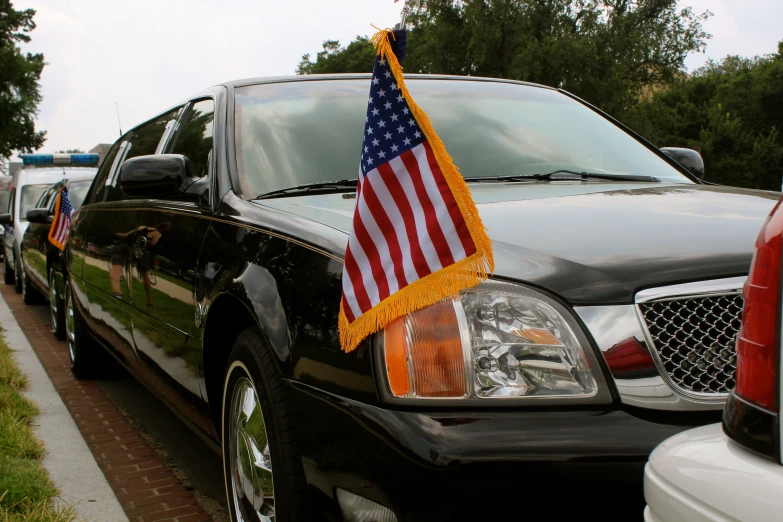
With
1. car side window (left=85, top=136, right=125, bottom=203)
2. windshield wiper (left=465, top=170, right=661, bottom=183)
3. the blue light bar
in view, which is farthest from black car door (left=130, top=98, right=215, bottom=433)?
the blue light bar

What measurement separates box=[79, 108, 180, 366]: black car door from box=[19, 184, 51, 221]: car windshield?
30.4ft

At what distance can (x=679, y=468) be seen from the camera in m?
1.59

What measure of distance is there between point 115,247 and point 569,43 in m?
42.6

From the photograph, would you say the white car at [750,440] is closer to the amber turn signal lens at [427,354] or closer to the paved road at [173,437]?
the amber turn signal lens at [427,354]

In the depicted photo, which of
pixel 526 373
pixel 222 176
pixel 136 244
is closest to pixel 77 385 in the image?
pixel 136 244

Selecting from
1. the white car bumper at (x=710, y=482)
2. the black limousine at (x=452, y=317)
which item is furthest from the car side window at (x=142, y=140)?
the white car bumper at (x=710, y=482)

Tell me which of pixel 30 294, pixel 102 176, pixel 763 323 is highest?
pixel 102 176

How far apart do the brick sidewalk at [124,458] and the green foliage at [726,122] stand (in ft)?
140

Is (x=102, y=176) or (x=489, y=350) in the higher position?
(x=102, y=176)

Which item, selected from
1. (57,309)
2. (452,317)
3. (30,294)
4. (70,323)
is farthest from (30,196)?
(452,317)

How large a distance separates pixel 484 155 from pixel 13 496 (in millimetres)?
2322

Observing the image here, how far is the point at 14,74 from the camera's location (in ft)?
154

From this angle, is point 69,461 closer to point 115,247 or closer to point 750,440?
point 115,247

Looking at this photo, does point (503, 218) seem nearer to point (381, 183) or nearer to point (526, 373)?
point (381, 183)
